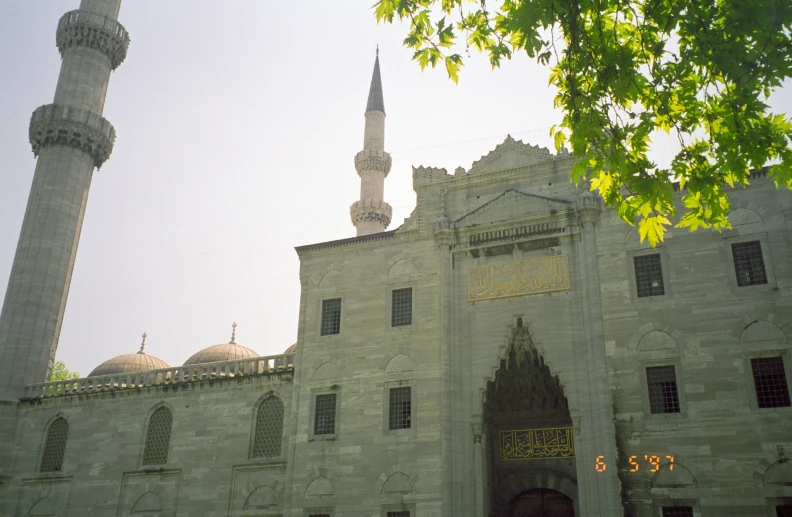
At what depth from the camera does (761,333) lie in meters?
16.3

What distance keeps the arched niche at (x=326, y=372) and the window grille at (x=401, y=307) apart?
215 cm

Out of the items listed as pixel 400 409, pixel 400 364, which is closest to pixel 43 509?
pixel 400 409

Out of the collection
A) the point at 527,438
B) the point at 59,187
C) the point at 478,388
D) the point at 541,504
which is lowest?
the point at 541,504

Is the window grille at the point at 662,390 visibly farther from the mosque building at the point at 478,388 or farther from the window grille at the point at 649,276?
the window grille at the point at 649,276

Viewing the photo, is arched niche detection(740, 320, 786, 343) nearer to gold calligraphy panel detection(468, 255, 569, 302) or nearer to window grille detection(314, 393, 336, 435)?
gold calligraphy panel detection(468, 255, 569, 302)

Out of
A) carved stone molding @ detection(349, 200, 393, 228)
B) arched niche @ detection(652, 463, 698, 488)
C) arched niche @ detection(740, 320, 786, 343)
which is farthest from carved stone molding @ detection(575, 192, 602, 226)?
carved stone molding @ detection(349, 200, 393, 228)

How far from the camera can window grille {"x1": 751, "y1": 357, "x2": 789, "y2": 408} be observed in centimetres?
1582

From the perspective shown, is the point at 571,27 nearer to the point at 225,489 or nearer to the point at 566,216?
the point at 566,216

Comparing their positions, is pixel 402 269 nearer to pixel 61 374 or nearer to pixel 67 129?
pixel 67 129

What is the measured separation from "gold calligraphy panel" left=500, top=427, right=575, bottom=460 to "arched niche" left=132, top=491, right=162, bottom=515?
11.1m

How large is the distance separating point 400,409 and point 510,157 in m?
7.93

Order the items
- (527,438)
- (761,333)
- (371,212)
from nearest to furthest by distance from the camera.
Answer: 1. (761,333)
2. (527,438)
3. (371,212)

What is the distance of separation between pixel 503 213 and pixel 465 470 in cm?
712

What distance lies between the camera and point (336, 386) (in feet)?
67.7
